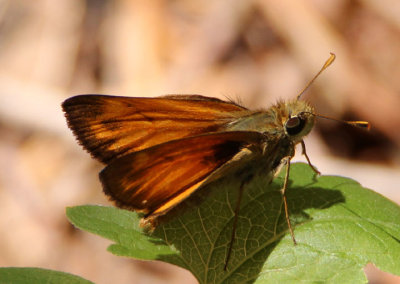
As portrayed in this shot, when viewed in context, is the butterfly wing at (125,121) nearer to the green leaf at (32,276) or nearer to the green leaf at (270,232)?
the green leaf at (270,232)

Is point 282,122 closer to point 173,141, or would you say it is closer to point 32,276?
point 173,141

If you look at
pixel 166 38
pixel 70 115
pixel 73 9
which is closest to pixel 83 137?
pixel 70 115

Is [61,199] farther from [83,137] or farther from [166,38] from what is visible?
[83,137]

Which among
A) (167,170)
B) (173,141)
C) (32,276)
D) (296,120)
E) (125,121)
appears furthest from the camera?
(296,120)

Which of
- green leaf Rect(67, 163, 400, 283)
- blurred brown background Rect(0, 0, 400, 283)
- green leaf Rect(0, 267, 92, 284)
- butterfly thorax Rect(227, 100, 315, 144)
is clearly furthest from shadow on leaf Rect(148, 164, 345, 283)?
blurred brown background Rect(0, 0, 400, 283)

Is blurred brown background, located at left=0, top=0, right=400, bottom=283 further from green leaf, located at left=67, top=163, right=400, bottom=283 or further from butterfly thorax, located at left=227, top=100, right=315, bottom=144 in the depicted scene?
green leaf, located at left=67, top=163, right=400, bottom=283

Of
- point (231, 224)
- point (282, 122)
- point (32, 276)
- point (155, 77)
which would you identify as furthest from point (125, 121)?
point (155, 77)
